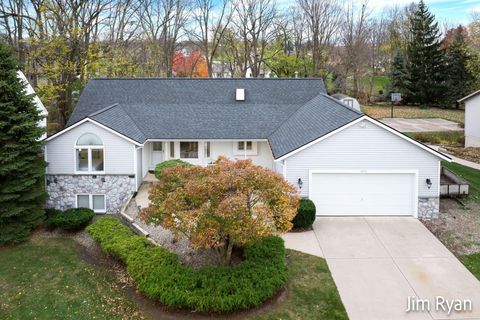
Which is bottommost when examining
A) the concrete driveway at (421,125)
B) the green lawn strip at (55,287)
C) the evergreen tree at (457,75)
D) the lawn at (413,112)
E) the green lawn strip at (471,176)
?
the green lawn strip at (55,287)

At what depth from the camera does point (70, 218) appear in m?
16.4

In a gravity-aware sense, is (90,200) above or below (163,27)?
below

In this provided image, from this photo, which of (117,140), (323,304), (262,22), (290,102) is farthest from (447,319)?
(262,22)

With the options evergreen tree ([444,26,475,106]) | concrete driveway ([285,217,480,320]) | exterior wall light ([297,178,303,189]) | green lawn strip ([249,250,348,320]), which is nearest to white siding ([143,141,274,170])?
exterior wall light ([297,178,303,189])

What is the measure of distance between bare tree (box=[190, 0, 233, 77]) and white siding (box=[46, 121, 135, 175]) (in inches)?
1014

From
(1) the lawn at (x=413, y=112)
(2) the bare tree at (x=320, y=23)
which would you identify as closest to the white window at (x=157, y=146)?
(2) the bare tree at (x=320, y=23)

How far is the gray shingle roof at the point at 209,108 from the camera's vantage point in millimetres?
19938

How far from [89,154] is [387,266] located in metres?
12.8

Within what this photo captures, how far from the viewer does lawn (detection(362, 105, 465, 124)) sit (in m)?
44.0

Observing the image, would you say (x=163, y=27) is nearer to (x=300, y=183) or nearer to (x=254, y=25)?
(x=254, y=25)

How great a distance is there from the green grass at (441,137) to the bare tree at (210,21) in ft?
68.9

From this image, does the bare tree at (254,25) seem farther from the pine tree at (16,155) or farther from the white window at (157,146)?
the pine tree at (16,155)

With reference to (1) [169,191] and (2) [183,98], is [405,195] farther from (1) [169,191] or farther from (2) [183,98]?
(2) [183,98]

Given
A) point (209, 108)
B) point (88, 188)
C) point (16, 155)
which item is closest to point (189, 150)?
point (209, 108)
